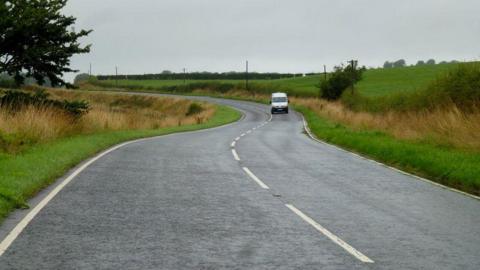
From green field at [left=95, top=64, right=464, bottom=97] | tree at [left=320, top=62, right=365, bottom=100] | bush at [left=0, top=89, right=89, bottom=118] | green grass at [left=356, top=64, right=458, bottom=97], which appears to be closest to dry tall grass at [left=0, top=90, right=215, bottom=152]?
bush at [left=0, top=89, right=89, bottom=118]

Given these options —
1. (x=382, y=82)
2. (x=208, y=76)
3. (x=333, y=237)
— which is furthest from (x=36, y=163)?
(x=208, y=76)

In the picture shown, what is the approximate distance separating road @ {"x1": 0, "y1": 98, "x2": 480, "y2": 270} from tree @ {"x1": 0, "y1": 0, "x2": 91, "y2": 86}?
34.9 ft

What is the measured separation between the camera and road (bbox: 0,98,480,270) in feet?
19.1

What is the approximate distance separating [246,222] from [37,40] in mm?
18212

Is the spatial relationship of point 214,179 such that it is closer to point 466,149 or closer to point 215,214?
point 215,214

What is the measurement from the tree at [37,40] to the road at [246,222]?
1065cm

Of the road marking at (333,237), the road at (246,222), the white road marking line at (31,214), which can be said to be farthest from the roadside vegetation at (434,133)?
the white road marking line at (31,214)

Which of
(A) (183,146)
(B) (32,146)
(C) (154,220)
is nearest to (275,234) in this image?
(C) (154,220)

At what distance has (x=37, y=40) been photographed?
23.1 meters

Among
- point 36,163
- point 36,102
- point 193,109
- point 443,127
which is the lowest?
point 193,109

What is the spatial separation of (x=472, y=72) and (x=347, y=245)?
2264cm

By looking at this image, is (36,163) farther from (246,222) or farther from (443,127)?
(443,127)

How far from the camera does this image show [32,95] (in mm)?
23172

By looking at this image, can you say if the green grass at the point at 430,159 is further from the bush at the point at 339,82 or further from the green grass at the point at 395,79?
the green grass at the point at 395,79
